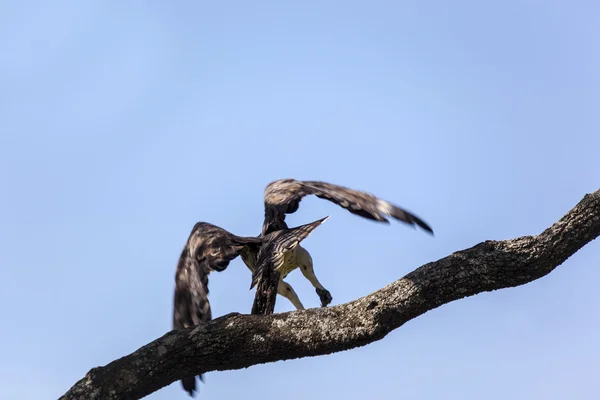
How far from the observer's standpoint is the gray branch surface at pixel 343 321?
5.62 m

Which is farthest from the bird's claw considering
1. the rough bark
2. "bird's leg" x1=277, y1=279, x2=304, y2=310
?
the rough bark

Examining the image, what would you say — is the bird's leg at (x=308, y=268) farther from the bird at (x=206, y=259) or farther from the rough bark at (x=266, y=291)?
the rough bark at (x=266, y=291)

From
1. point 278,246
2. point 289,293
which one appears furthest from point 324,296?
point 278,246

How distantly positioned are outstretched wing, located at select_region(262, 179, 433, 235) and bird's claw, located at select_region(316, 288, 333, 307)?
701mm

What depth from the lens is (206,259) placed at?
6551mm

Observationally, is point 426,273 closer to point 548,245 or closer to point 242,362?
point 548,245

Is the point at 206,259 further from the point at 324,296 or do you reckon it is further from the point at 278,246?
the point at 324,296

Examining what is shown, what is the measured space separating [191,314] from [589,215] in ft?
9.98

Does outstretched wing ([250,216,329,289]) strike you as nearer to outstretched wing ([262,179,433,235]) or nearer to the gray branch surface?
outstretched wing ([262,179,433,235])

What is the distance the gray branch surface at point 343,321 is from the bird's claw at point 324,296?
1830 mm

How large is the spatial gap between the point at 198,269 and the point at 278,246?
2.29ft

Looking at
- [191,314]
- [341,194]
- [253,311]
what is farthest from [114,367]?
[341,194]

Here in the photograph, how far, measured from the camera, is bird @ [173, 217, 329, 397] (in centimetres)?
640

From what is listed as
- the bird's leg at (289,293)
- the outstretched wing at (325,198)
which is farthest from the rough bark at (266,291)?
the bird's leg at (289,293)
